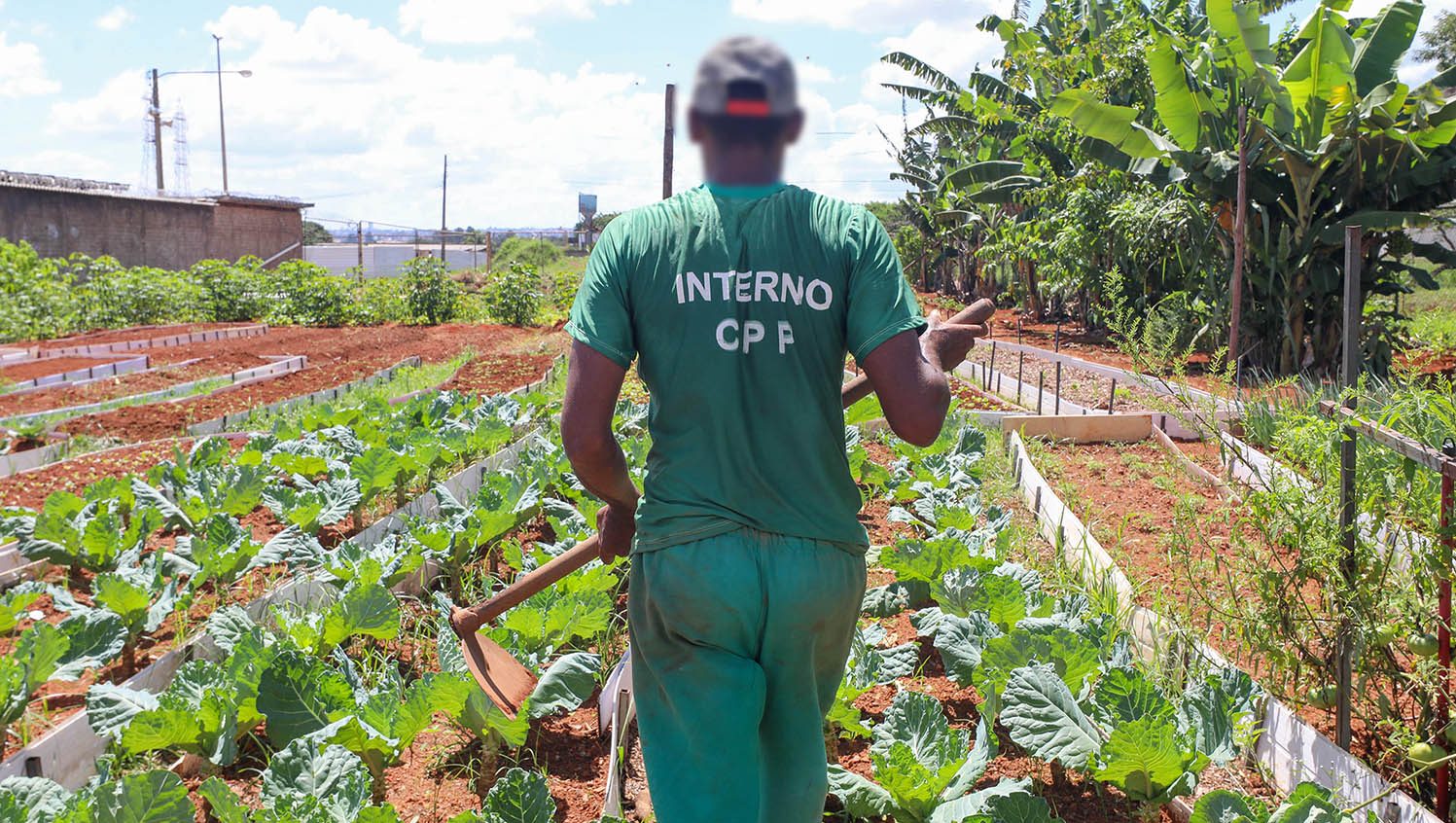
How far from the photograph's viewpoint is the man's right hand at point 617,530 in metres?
2.36

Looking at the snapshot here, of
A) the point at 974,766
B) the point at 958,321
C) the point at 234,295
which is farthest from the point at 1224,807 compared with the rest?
the point at 234,295

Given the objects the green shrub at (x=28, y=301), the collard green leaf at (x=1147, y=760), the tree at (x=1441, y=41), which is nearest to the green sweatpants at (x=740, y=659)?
the collard green leaf at (x=1147, y=760)

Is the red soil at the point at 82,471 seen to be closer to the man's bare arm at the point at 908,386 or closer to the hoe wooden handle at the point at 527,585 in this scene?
the hoe wooden handle at the point at 527,585

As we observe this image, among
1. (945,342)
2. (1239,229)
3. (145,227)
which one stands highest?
(145,227)

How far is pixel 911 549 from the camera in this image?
4461mm

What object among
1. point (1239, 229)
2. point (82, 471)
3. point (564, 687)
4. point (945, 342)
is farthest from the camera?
point (1239, 229)

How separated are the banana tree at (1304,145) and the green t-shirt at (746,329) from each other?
10.7m

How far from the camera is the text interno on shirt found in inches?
76.5

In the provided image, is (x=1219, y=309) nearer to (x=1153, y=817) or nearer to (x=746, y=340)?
(x=1153, y=817)

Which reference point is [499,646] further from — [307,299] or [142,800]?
[307,299]

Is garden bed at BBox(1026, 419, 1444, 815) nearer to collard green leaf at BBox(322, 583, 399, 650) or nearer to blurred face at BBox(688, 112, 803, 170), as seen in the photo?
blurred face at BBox(688, 112, 803, 170)

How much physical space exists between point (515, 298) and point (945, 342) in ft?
72.3

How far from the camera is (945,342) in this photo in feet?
7.30

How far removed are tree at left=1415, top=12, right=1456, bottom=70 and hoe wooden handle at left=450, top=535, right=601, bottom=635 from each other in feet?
115
